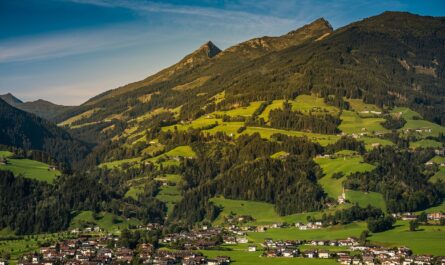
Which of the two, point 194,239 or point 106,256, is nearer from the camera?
point 106,256

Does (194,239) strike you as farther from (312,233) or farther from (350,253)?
(350,253)

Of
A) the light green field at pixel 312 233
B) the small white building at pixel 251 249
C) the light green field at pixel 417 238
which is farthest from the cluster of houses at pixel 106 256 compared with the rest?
the light green field at pixel 417 238

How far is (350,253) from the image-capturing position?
14475 centimetres

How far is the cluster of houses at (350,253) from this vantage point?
13188 cm

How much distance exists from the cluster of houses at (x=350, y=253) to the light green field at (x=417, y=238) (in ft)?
13.9

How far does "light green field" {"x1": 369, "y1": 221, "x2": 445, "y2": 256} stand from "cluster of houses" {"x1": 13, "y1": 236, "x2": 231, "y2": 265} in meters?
37.8

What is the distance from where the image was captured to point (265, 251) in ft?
493

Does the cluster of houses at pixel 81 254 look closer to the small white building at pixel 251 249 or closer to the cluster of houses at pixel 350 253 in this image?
the small white building at pixel 251 249

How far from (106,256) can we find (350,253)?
1869 inches

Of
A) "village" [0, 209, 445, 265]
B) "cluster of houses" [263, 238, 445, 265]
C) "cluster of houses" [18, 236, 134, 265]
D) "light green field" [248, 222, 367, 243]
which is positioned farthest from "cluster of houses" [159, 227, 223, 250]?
"cluster of houses" [18, 236, 134, 265]

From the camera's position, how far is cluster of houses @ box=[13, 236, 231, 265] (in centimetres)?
13600

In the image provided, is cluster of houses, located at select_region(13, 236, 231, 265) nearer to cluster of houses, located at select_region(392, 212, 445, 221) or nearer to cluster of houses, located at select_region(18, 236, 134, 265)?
cluster of houses, located at select_region(18, 236, 134, 265)

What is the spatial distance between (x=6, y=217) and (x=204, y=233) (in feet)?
183

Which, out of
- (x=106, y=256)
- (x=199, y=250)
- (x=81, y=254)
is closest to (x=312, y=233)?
(x=199, y=250)
